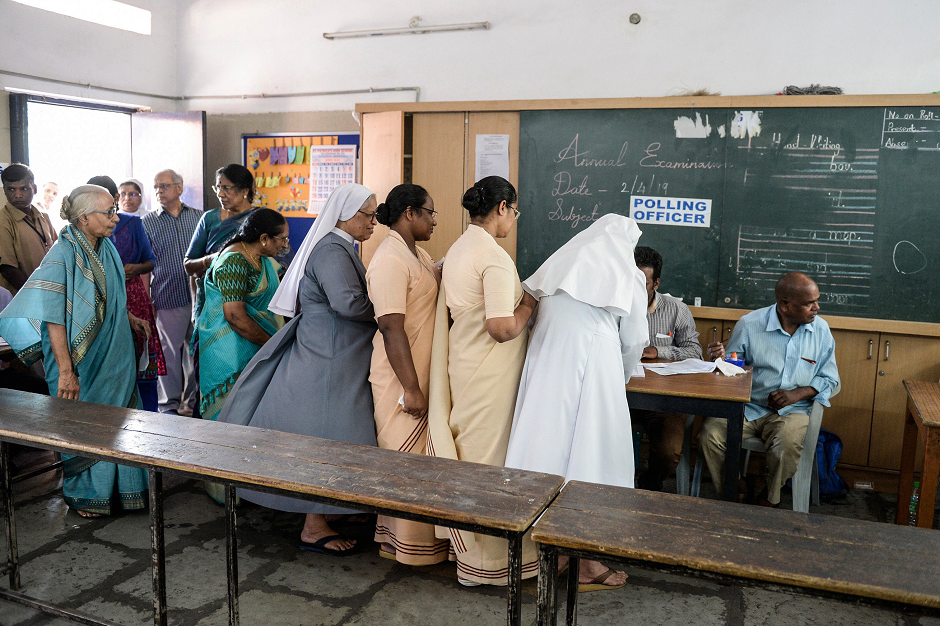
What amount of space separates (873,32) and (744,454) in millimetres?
2920

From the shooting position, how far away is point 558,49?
5.27m

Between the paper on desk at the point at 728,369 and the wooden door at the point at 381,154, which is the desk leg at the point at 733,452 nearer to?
the paper on desk at the point at 728,369

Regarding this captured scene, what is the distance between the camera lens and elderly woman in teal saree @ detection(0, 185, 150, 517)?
3064 millimetres

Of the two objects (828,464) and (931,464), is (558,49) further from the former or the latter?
(931,464)

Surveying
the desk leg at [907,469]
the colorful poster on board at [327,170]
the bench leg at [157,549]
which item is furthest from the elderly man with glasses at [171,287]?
the desk leg at [907,469]

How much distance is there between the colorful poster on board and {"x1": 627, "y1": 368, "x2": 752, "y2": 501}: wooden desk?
3839 mm

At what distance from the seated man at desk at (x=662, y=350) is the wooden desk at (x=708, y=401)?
0.60m

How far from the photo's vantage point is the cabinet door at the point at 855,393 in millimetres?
3994

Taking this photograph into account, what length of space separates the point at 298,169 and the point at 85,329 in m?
3.37

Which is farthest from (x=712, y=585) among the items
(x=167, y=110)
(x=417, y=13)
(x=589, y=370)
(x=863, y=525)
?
(x=167, y=110)

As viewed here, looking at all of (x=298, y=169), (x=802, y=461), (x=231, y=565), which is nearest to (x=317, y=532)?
(x=231, y=565)

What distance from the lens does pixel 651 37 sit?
5016 mm

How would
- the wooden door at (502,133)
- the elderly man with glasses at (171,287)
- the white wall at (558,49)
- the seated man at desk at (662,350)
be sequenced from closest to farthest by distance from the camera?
the seated man at desk at (662,350)
the white wall at (558,49)
the wooden door at (502,133)
the elderly man with glasses at (171,287)

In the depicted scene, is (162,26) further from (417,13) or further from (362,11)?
(417,13)
